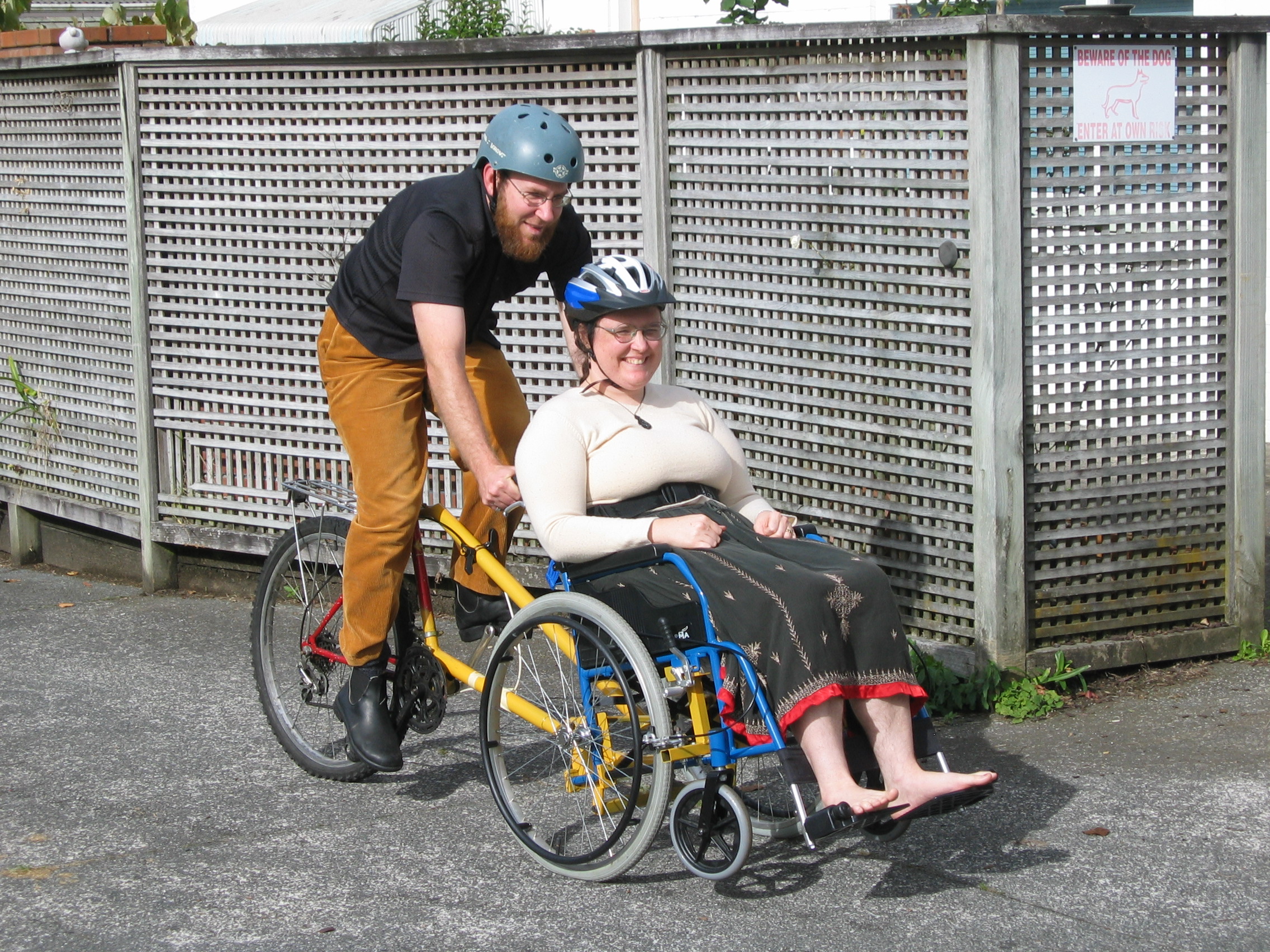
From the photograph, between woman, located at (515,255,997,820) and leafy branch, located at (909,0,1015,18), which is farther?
leafy branch, located at (909,0,1015,18)

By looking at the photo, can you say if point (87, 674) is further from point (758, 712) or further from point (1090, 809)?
point (1090, 809)

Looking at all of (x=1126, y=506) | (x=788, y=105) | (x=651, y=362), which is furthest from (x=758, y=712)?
(x=788, y=105)

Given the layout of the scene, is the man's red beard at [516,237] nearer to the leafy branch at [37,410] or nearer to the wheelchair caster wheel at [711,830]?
the wheelchair caster wheel at [711,830]

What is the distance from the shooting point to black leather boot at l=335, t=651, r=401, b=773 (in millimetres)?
4402

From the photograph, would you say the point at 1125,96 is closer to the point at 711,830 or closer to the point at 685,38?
the point at 685,38

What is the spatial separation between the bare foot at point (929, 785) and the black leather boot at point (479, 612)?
148cm

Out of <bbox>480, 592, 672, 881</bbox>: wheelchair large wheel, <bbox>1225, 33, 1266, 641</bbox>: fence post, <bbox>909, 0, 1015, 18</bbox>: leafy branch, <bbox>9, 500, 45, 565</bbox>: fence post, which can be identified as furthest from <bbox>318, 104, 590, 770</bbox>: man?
<bbox>909, 0, 1015, 18</bbox>: leafy branch

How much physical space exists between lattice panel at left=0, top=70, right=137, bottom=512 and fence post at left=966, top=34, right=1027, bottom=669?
12.7ft

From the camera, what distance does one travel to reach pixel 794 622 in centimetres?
342

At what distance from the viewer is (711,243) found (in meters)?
5.73

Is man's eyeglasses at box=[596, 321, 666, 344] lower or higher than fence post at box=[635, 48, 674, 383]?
lower

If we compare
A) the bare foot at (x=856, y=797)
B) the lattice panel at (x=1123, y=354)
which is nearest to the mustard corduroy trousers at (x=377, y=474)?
the bare foot at (x=856, y=797)

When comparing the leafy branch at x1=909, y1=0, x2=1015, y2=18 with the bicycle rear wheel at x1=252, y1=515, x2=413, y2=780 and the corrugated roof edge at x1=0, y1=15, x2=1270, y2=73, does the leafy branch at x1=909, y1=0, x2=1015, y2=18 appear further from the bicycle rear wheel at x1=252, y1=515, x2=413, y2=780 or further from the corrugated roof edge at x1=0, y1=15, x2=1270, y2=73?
the bicycle rear wheel at x1=252, y1=515, x2=413, y2=780

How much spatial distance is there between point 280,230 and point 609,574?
337cm
